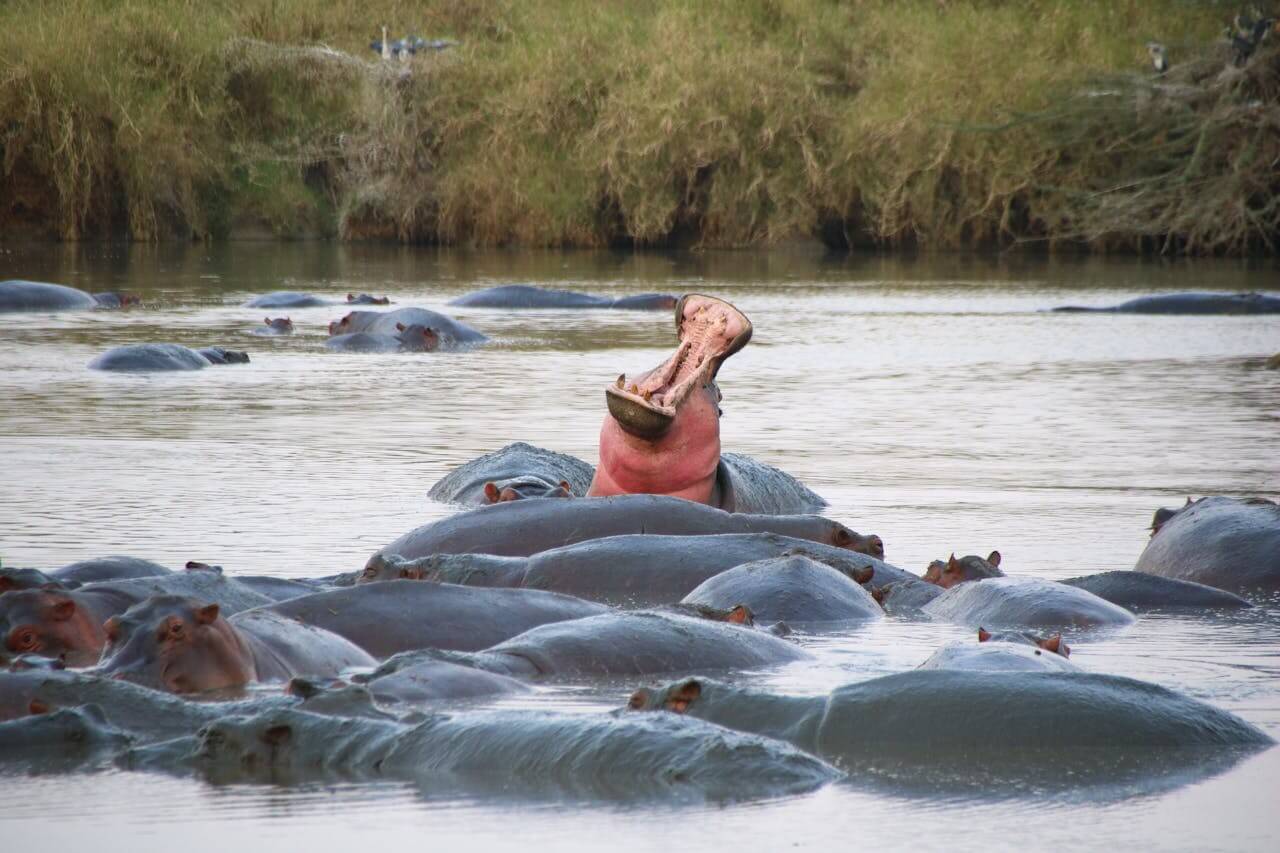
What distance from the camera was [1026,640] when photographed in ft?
13.9

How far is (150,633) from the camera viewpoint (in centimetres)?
384

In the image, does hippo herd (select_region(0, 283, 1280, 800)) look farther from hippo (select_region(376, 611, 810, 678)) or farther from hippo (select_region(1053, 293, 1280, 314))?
hippo (select_region(1053, 293, 1280, 314))

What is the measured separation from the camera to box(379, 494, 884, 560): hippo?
17.6ft

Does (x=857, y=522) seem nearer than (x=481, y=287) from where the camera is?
Yes

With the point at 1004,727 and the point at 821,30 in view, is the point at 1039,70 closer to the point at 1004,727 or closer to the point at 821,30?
the point at 821,30

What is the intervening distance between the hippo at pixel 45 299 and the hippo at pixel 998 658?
41.9ft

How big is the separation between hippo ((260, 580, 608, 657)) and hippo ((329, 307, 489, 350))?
9.07m

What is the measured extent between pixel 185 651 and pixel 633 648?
857 millimetres

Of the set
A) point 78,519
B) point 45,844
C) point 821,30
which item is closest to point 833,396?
point 78,519

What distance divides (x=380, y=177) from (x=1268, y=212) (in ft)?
39.1

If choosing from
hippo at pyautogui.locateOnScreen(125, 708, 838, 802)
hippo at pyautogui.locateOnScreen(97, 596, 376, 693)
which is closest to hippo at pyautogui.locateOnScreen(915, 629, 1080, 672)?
hippo at pyautogui.locateOnScreen(125, 708, 838, 802)

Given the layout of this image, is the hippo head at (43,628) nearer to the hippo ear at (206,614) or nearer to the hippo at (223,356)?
the hippo ear at (206,614)

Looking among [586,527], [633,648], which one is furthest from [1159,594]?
[633,648]

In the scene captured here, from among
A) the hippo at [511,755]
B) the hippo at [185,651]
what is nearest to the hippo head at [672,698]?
the hippo at [511,755]
